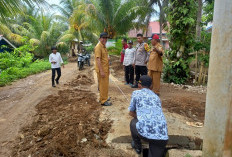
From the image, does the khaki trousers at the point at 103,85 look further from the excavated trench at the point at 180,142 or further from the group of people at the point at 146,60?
the excavated trench at the point at 180,142

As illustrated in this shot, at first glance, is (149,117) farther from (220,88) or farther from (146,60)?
(146,60)

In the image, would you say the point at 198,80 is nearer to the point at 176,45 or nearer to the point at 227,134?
the point at 176,45

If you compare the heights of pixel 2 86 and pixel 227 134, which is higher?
pixel 227 134

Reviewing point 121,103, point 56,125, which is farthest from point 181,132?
point 56,125

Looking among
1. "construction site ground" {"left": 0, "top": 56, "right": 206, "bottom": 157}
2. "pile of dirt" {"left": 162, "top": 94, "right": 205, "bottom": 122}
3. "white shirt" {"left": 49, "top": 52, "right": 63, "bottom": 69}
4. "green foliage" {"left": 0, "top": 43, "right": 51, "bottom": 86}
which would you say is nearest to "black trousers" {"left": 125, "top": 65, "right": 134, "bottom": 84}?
"construction site ground" {"left": 0, "top": 56, "right": 206, "bottom": 157}

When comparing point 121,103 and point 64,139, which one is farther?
point 121,103

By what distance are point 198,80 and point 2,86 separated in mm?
7983

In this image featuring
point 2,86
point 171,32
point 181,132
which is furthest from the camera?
point 2,86

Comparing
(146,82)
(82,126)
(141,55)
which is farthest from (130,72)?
(146,82)

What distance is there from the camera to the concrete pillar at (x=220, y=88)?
1.87 metres

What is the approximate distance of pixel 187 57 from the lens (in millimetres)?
7082

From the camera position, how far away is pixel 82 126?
351 cm

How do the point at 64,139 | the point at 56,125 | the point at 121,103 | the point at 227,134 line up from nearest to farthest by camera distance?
the point at 227,134 → the point at 64,139 → the point at 56,125 → the point at 121,103

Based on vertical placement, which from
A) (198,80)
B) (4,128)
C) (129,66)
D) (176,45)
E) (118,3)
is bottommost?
(4,128)
